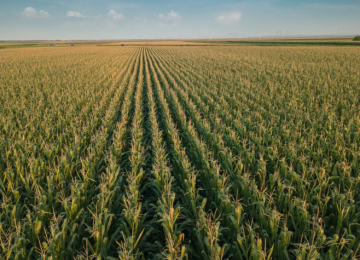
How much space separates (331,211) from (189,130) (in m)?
3.91

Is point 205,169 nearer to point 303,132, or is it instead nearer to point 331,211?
point 331,211

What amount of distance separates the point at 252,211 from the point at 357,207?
170cm

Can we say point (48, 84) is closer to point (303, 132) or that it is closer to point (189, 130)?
point (189, 130)

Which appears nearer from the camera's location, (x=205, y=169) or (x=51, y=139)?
(x=205, y=169)

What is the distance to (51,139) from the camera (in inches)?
259

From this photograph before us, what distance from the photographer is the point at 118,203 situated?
3947mm

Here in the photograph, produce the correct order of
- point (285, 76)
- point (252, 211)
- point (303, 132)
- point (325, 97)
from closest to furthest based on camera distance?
point (252, 211), point (303, 132), point (325, 97), point (285, 76)

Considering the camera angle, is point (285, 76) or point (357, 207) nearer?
point (357, 207)

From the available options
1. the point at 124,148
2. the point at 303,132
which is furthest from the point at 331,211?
the point at 124,148

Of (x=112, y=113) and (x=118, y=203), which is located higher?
(x=112, y=113)

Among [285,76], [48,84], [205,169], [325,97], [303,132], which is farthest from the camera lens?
[285,76]

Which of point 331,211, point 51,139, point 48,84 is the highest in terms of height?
point 48,84

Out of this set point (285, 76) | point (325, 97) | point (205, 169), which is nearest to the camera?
point (205, 169)

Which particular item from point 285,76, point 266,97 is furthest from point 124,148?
point 285,76
